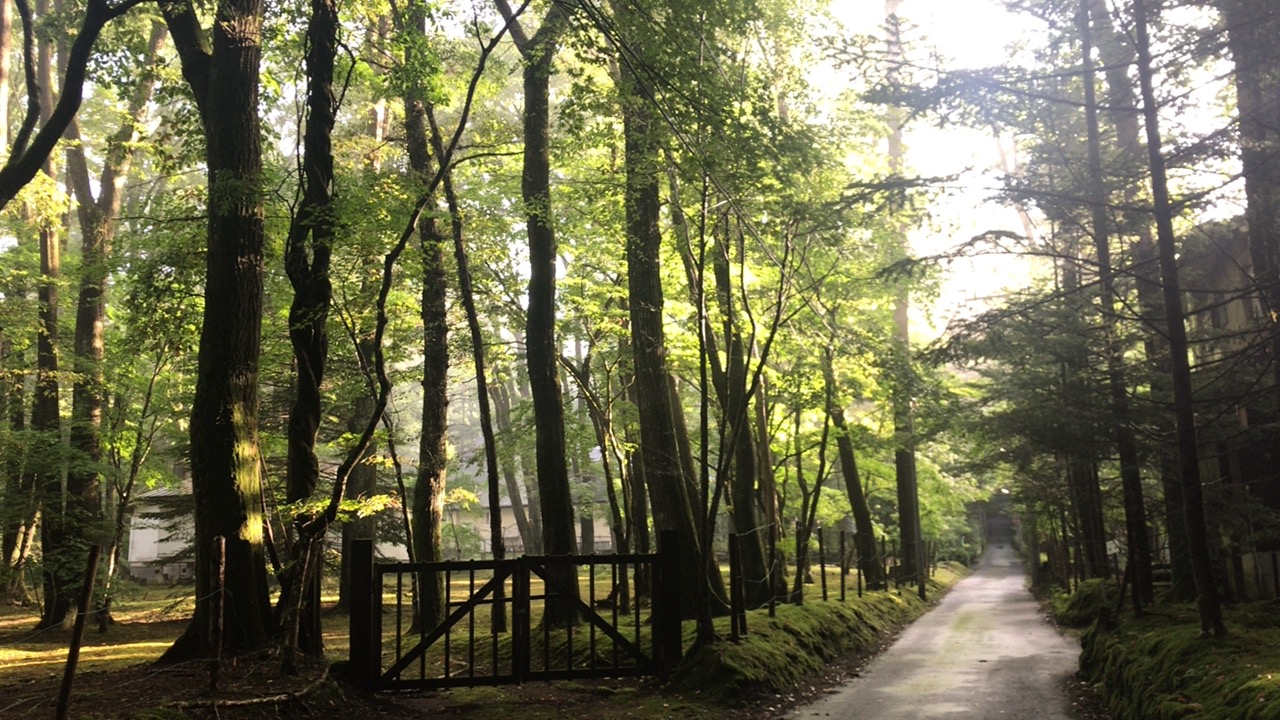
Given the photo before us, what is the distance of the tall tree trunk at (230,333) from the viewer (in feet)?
28.9

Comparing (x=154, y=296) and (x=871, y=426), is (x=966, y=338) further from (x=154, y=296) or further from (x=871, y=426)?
(x=871, y=426)

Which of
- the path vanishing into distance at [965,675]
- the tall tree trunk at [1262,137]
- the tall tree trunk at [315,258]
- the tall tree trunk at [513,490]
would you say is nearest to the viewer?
the path vanishing into distance at [965,675]

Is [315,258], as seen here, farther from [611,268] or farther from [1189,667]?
[1189,667]

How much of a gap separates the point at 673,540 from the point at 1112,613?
270 inches

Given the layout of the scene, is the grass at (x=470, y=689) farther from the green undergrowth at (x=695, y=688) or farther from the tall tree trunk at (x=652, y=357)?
the tall tree trunk at (x=652, y=357)

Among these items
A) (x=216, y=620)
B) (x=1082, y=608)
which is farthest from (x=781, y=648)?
(x=1082, y=608)

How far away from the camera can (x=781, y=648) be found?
38.0 feet

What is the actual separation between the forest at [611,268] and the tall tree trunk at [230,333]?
0.04 metres

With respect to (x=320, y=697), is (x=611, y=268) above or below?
above

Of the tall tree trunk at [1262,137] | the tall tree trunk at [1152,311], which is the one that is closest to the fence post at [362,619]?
the tall tree trunk at [1262,137]

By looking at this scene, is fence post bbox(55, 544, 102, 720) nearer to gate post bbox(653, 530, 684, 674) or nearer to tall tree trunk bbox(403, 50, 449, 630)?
gate post bbox(653, 530, 684, 674)

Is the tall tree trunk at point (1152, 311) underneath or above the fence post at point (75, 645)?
above

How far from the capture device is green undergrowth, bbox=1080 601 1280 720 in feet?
20.9

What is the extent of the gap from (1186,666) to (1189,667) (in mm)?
115
